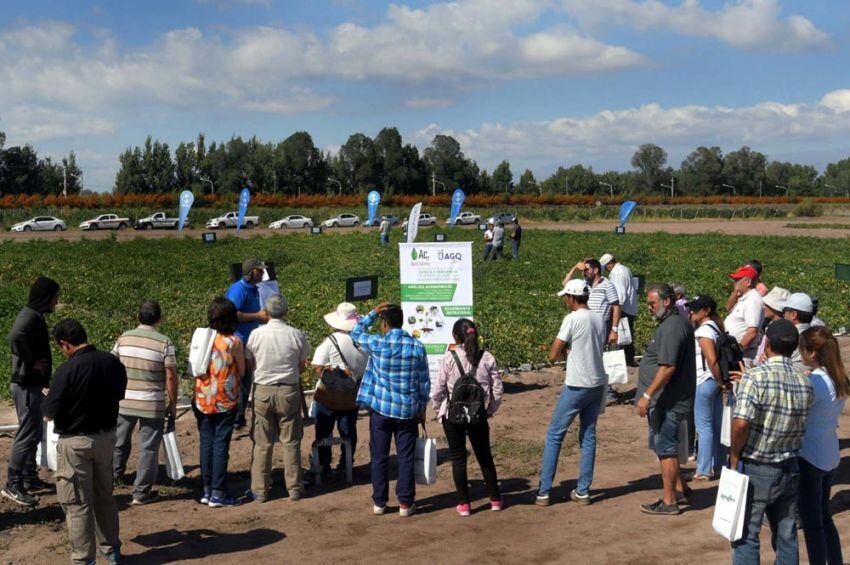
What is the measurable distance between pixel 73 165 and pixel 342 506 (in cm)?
10267

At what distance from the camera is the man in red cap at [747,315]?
829cm

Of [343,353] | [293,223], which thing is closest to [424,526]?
[343,353]

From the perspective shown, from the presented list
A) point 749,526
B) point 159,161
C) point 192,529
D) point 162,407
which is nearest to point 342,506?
point 192,529

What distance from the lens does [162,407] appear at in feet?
23.8

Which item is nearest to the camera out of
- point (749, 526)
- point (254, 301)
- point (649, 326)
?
point (749, 526)

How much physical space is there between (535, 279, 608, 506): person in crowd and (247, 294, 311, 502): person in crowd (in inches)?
85.0

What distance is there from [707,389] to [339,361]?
3.32 m

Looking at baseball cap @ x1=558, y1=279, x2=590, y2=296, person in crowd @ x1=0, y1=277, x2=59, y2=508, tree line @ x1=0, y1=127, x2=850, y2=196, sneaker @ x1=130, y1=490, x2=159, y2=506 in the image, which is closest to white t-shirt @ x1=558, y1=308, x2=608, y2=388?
baseball cap @ x1=558, y1=279, x2=590, y2=296

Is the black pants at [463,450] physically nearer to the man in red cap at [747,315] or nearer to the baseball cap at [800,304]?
the baseball cap at [800,304]

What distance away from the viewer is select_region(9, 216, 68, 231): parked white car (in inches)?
2329

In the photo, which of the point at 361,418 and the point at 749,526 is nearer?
the point at 749,526

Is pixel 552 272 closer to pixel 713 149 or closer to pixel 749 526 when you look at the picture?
pixel 749 526

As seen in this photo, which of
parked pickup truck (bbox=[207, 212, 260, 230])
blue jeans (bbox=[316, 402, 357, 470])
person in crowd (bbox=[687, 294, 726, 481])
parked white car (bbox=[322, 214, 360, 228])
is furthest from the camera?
parked white car (bbox=[322, 214, 360, 228])

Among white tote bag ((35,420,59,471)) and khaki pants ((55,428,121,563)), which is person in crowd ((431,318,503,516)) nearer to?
khaki pants ((55,428,121,563))
